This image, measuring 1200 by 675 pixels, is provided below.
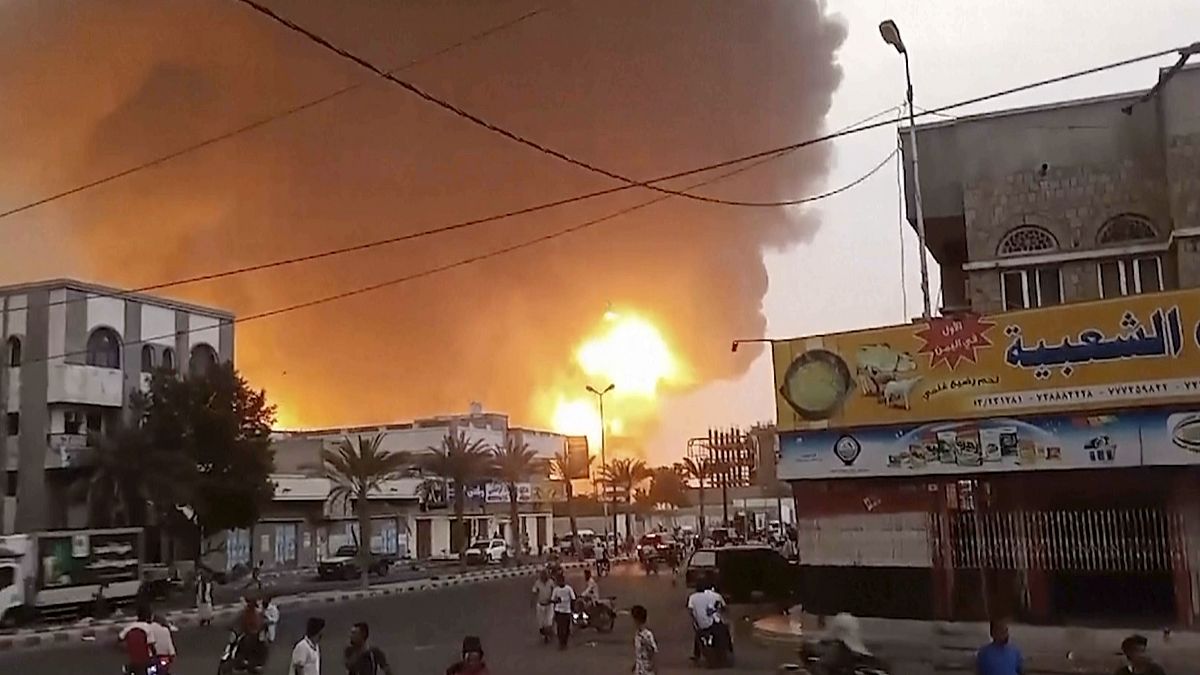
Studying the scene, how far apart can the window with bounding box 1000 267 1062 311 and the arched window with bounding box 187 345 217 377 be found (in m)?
37.3

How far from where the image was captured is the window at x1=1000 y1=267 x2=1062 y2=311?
25.8 metres

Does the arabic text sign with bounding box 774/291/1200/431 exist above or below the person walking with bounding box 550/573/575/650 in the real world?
above

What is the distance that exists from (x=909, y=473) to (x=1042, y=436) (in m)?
2.43

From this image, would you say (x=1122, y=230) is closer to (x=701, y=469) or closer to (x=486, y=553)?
(x=486, y=553)

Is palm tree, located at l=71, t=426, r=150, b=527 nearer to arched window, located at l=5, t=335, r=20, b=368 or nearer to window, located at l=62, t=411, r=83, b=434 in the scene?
window, located at l=62, t=411, r=83, b=434

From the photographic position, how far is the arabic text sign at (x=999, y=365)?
791 inches

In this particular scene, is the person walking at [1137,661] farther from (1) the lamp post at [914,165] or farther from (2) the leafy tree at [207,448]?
(2) the leafy tree at [207,448]

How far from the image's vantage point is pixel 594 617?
83.0 feet

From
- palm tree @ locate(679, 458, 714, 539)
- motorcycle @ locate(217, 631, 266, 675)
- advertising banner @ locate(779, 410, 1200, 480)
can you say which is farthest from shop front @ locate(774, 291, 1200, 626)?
palm tree @ locate(679, 458, 714, 539)

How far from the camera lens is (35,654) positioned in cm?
2627

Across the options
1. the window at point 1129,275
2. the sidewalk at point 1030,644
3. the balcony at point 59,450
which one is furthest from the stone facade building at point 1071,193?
the balcony at point 59,450

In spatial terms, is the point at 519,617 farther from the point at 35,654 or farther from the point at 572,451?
the point at 572,451

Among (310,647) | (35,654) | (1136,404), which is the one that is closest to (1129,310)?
(1136,404)

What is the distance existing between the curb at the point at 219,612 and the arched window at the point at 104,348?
14.0 m
